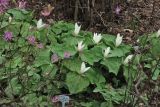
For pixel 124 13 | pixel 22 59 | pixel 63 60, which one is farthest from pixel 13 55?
pixel 124 13

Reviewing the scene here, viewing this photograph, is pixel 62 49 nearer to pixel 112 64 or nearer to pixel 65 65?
pixel 65 65

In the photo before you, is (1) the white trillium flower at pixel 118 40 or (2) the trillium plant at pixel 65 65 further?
(1) the white trillium flower at pixel 118 40

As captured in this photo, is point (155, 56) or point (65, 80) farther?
point (155, 56)

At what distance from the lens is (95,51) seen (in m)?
3.98

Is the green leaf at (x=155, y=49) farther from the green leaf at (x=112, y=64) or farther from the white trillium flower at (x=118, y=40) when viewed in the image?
the green leaf at (x=112, y=64)

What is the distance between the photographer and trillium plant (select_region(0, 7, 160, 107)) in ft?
12.1

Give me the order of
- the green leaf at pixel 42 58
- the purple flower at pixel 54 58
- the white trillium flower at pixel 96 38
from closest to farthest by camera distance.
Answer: the purple flower at pixel 54 58 < the green leaf at pixel 42 58 < the white trillium flower at pixel 96 38

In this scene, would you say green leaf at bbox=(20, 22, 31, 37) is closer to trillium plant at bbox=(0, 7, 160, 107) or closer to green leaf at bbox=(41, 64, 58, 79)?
trillium plant at bbox=(0, 7, 160, 107)

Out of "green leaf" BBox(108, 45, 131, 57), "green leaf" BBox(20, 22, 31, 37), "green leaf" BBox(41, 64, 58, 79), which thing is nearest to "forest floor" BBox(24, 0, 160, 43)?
"green leaf" BBox(20, 22, 31, 37)

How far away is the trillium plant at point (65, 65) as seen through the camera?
3.68m

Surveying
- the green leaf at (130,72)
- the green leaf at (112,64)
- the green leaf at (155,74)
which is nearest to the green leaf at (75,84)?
the green leaf at (112,64)

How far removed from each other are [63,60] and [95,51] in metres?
0.29

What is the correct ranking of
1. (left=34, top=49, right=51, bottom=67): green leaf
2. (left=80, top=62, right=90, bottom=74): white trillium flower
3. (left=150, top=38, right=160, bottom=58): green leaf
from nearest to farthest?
(left=80, top=62, right=90, bottom=74): white trillium flower → (left=34, top=49, right=51, bottom=67): green leaf → (left=150, top=38, right=160, bottom=58): green leaf

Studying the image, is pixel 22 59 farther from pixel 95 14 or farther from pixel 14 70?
pixel 95 14
